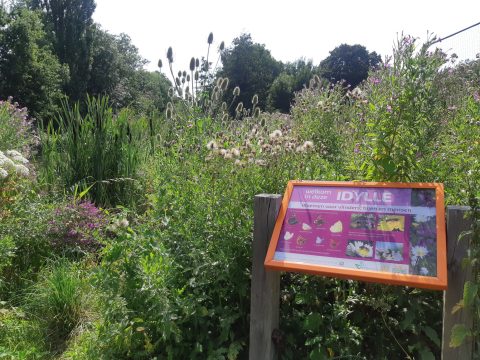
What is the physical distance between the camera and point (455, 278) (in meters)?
1.77

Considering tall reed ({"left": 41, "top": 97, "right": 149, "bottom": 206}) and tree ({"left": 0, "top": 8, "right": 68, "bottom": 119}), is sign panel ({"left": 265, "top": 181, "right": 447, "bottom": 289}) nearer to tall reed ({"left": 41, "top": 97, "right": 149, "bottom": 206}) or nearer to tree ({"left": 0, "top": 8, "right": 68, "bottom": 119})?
tall reed ({"left": 41, "top": 97, "right": 149, "bottom": 206})

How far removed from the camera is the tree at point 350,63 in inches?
1640

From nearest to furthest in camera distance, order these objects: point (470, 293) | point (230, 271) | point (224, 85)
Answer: point (470, 293) → point (230, 271) → point (224, 85)

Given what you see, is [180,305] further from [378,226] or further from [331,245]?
[378,226]

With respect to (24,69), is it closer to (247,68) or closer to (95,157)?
(95,157)

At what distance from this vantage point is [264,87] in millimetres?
43875

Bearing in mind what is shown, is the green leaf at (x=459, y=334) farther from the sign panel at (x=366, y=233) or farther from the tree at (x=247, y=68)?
the tree at (x=247, y=68)

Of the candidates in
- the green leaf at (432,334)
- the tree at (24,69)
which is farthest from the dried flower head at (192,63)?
the tree at (24,69)

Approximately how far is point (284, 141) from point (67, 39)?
36.1m

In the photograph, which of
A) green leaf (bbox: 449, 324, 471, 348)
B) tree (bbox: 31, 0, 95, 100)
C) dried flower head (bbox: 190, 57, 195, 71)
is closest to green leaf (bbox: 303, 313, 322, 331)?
green leaf (bbox: 449, 324, 471, 348)

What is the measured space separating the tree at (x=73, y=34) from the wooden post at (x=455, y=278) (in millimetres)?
34700

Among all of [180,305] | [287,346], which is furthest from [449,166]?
[180,305]

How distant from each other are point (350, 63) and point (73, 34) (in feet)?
89.6

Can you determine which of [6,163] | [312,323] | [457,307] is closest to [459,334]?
[457,307]
